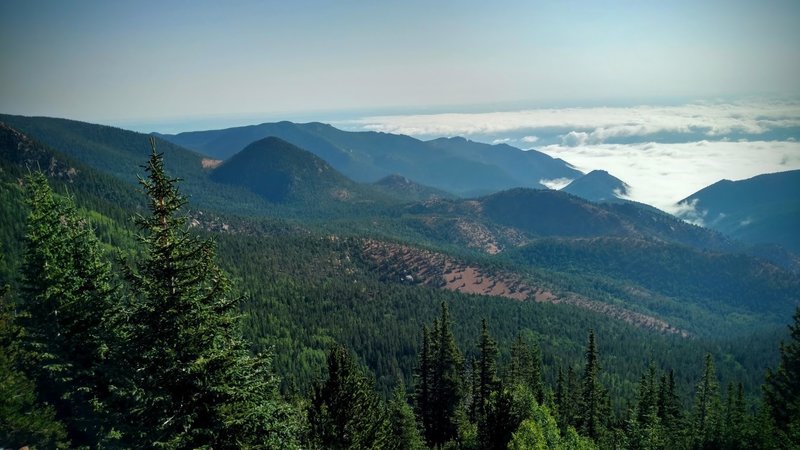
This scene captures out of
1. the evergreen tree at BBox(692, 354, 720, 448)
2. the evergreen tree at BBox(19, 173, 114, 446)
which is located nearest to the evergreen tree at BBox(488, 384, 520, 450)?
the evergreen tree at BBox(19, 173, 114, 446)

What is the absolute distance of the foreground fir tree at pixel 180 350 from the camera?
59.8 feet

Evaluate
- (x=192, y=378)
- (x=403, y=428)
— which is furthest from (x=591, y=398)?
(x=192, y=378)

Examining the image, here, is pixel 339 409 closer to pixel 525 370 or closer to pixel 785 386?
pixel 525 370

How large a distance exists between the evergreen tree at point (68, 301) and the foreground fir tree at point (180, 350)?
10.4 m

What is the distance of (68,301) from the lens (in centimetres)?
2852

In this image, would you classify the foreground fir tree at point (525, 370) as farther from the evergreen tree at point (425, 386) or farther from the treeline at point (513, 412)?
the evergreen tree at point (425, 386)

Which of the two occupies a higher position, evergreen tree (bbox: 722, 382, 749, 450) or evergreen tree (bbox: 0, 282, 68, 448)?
evergreen tree (bbox: 0, 282, 68, 448)

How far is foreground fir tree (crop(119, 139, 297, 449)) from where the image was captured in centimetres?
1823

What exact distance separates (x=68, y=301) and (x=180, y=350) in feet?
49.4

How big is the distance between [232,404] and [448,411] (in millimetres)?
48330

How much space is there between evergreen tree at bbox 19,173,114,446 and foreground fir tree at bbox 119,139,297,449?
10.4m

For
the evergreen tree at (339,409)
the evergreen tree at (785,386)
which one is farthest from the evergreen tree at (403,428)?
the evergreen tree at (785,386)

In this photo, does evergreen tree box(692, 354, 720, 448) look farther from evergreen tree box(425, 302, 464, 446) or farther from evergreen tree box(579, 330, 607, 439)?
evergreen tree box(425, 302, 464, 446)

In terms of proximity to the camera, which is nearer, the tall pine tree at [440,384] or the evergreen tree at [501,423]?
the evergreen tree at [501,423]
